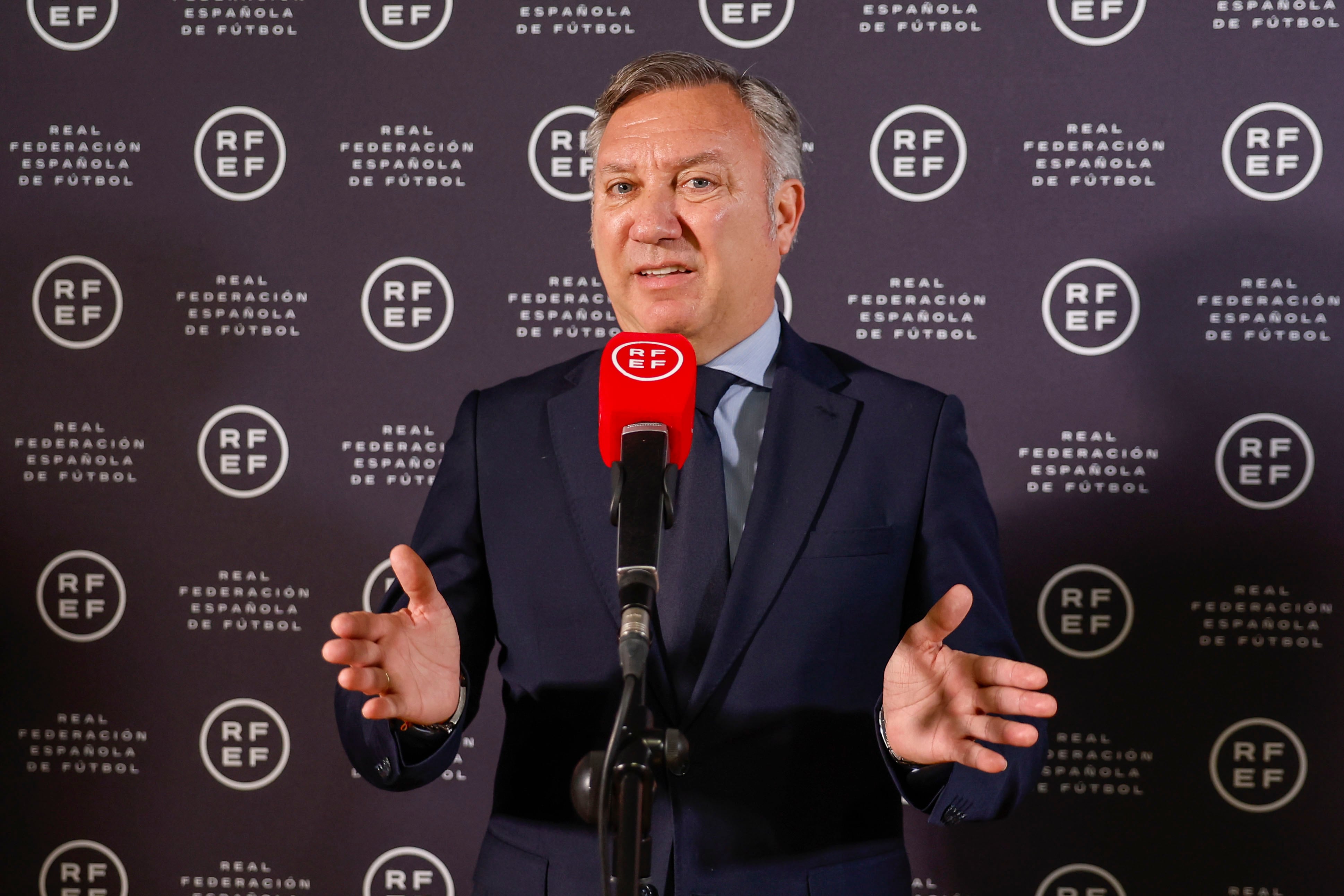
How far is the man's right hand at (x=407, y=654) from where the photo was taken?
1.18m

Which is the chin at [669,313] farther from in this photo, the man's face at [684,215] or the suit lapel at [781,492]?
the suit lapel at [781,492]

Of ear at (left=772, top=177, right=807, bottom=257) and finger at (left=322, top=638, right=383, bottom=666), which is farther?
ear at (left=772, top=177, right=807, bottom=257)

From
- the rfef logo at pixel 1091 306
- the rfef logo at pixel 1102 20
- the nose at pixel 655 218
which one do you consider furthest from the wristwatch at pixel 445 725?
the rfef logo at pixel 1102 20

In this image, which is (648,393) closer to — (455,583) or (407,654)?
(407,654)

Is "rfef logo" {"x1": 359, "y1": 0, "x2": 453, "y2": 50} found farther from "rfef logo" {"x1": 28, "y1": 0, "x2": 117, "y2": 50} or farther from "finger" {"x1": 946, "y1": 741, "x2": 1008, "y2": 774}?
"finger" {"x1": 946, "y1": 741, "x2": 1008, "y2": 774}

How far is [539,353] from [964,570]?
104 centimetres

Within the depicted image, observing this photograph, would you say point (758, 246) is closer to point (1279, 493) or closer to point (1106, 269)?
point (1106, 269)

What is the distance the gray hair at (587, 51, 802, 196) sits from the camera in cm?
166

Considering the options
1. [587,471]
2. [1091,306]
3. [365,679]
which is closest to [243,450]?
[587,471]

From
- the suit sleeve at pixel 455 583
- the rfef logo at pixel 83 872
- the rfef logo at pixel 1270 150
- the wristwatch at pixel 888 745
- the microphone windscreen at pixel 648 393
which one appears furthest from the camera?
the rfef logo at pixel 83 872

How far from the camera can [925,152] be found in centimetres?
217

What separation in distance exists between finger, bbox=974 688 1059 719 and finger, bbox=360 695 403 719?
0.65m

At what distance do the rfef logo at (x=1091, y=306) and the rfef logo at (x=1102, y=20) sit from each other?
43 cm

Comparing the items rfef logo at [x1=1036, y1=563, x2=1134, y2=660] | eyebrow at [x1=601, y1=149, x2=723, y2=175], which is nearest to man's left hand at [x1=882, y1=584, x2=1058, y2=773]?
eyebrow at [x1=601, y1=149, x2=723, y2=175]
